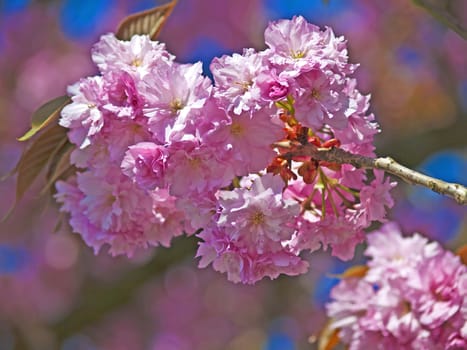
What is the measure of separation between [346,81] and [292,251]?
224 millimetres

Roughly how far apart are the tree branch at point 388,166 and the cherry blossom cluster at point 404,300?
15.1 inches

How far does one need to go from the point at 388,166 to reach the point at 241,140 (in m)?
0.17

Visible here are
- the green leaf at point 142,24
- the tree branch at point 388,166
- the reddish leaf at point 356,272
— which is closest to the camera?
the tree branch at point 388,166

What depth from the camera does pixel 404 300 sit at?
1.38m

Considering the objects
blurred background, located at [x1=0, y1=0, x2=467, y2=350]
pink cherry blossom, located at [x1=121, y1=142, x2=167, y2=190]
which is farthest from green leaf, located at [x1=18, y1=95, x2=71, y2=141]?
blurred background, located at [x1=0, y1=0, x2=467, y2=350]

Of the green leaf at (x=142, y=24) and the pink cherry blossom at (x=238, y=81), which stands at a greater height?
the pink cherry blossom at (x=238, y=81)

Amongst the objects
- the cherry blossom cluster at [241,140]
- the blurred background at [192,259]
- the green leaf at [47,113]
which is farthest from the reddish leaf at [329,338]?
the blurred background at [192,259]

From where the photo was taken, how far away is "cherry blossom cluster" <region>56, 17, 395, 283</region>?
1017 mm

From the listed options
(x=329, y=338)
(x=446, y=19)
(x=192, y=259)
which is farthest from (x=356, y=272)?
(x=192, y=259)

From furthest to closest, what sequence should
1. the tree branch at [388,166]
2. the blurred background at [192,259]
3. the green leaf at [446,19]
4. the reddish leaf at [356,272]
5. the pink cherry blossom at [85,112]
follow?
1. the blurred background at [192,259]
2. the reddish leaf at [356,272]
3. the green leaf at [446,19]
4. the pink cherry blossom at [85,112]
5. the tree branch at [388,166]

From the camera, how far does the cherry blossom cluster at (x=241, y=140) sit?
1.02m

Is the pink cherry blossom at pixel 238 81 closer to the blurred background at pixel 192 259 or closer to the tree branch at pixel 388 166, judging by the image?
the tree branch at pixel 388 166

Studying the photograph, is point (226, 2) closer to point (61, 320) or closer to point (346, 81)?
point (61, 320)

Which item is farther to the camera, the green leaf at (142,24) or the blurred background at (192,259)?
the blurred background at (192,259)
